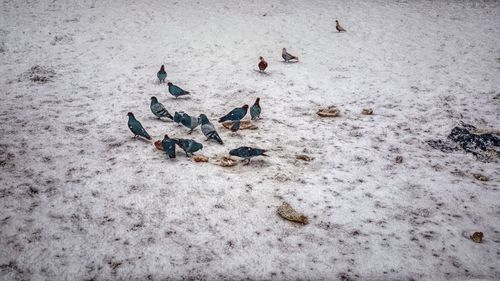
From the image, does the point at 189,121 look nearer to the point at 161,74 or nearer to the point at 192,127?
the point at 192,127

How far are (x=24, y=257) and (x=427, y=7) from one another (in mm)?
17766

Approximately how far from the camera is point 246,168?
15.4 ft

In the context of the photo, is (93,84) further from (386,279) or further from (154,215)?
(386,279)

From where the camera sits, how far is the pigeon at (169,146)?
14.9 feet

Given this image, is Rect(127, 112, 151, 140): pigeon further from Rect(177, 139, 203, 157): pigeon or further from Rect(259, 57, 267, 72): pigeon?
Rect(259, 57, 267, 72): pigeon

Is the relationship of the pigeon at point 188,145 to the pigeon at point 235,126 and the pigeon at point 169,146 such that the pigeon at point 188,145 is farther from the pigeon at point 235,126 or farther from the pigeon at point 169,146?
the pigeon at point 235,126

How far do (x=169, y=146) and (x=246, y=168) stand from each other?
3.85 ft

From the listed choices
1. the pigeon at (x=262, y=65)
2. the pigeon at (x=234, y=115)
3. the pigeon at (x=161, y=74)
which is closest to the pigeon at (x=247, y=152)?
the pigeon at (x=234, y=115)

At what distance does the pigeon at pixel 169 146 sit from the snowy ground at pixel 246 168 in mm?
191

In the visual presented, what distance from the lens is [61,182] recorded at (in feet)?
13.5

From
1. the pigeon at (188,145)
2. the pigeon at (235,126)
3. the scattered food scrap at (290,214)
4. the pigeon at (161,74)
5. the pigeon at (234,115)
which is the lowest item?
the scattered food scrap at (290,214)

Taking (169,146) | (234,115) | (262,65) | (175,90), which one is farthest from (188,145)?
(262,65)

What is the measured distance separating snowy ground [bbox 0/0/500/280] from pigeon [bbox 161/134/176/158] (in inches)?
7.5

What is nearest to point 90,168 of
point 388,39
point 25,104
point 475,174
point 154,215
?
point 154,215
